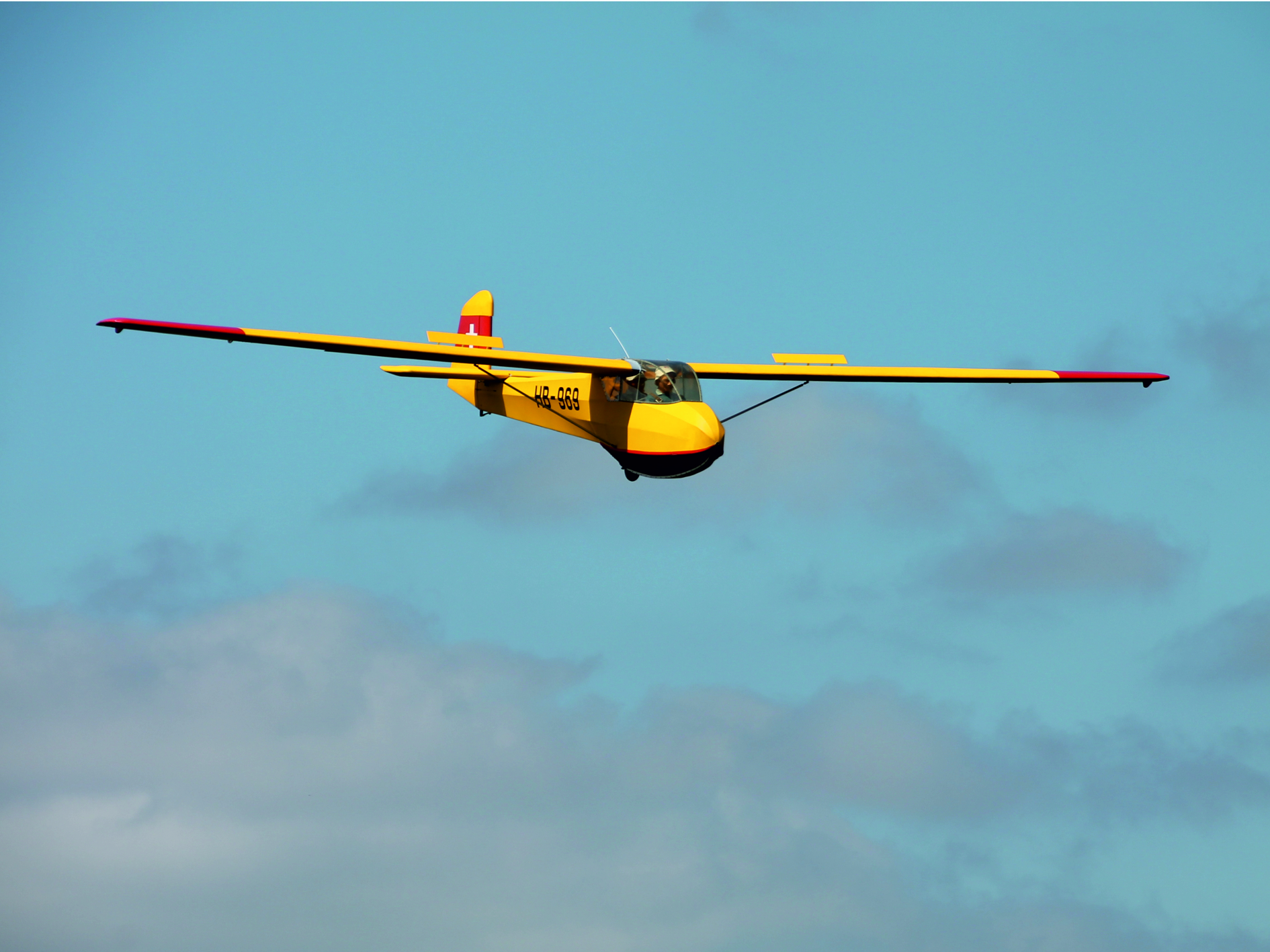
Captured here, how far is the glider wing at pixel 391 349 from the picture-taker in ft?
121

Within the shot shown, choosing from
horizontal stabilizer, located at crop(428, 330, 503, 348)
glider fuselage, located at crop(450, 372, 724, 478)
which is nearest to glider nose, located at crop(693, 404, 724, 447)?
glider fuselage, located at crop(450, 372, 724, 478)

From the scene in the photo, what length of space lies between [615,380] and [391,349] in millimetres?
6046

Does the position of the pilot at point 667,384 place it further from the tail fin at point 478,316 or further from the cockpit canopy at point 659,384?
the tail fin at point 478,316

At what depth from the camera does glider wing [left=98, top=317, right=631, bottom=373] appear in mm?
36906

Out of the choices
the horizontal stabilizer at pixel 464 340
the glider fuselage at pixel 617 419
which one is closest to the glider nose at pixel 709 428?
the glider fuselage at pixel 617 419

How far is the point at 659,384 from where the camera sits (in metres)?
40.1

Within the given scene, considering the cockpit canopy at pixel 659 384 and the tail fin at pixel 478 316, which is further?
the tail fin at pixel 478 316

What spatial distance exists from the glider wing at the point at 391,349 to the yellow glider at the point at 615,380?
0.02 m

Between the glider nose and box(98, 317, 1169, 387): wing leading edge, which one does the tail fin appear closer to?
box(98, 317, 1169, 387): wing leading edge

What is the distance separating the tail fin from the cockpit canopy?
12.0 metres

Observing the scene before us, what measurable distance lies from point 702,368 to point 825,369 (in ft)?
12.4

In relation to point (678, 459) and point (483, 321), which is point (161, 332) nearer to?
point (678, 459)

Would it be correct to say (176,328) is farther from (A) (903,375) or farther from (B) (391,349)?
(A) (903,375)

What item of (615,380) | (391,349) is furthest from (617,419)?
(391,349)
